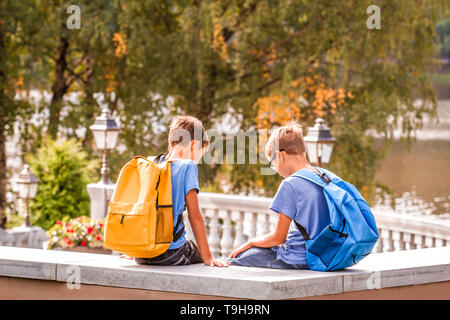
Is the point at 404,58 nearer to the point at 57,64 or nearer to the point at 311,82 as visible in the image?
the point at 311,82

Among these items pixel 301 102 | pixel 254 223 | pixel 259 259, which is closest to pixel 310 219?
pixel 259 259

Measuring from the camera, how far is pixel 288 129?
412 centimetres

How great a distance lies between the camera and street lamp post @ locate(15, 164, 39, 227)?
46.6ft

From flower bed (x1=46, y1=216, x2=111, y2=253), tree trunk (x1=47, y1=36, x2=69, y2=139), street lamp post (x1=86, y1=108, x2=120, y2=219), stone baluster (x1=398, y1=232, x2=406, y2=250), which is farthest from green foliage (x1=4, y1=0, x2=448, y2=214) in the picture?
stone baluster (x1=398, y1=232, x2=406, y2=250)

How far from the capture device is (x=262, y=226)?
8578 millimetres

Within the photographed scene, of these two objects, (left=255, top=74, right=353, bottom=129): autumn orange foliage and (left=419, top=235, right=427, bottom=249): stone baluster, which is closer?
(left=419, top=235, right=427, bottom=249): stone baluster

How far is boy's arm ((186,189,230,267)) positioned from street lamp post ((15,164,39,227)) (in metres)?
10.5

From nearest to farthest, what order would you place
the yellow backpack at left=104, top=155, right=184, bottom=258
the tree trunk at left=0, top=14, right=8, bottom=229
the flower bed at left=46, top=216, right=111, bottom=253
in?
the yellow backpack at left=104, top=155, right=184, bottom=258
the flower bed at left=46, top=216, right=111, bottom=253
the tree trunk at left=0, top=14, right=8, bottom=229

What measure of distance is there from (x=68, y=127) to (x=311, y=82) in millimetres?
5153

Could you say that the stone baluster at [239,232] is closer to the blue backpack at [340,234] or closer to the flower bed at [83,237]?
the flower bed at [83,237]

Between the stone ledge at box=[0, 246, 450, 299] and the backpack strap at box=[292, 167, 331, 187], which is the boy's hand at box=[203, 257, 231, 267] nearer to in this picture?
the stone ledge at box=[0, 246, 450, 299]

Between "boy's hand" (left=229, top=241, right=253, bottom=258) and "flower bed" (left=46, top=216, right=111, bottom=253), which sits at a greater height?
"boy's hand" (left=229, top=241, right=253, bottom=258)

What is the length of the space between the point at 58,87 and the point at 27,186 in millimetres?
4309

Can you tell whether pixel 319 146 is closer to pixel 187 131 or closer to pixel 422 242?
pixel 422 242
